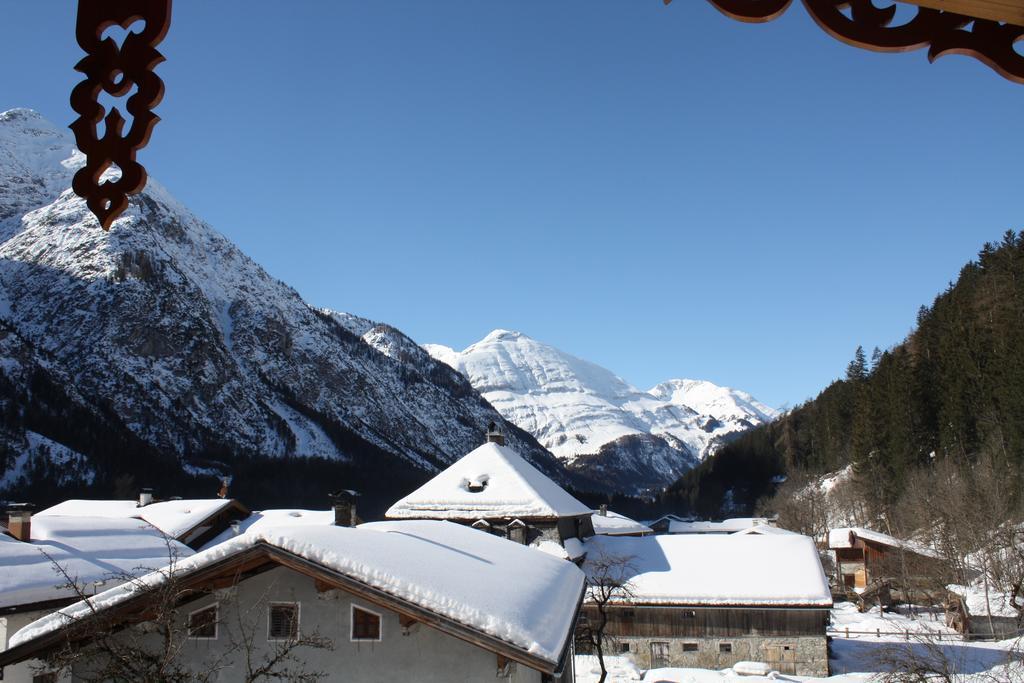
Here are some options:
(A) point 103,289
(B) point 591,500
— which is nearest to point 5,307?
(A) point 103,289

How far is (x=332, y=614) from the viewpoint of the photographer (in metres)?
14.1

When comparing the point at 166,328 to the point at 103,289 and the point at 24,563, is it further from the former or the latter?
the point at 24,563

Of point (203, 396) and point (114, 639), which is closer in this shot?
point (114, 639)

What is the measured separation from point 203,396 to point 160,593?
18177cm

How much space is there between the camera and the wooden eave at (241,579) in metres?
12.4

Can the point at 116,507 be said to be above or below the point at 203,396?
below

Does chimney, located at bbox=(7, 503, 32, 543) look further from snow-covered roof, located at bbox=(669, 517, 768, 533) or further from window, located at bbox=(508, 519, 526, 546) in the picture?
snow-covered roof, located at bbox=(669, 517, 768, 533)

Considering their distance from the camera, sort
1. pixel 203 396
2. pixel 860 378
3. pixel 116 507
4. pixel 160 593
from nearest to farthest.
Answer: pixel 160 593 → pixel 116 507 → pixel 860 378 → pixel 203 396

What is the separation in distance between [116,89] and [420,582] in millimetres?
10588

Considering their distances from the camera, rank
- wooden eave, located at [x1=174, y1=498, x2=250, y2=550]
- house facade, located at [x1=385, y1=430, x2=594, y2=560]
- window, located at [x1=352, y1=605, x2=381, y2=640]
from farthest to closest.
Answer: wooden eave, located at [x1=174, y1=498, x2=250, y2=550], house facade, located at [x1=385, y1=430, x2=594, y2=560], window, located at [x1=352, y1=605, x2=381, y2=640]

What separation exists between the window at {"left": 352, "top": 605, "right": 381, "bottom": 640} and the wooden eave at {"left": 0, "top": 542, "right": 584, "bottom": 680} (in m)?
0.34

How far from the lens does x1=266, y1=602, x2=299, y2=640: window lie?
14055 mm

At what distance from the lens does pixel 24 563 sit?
2391cm

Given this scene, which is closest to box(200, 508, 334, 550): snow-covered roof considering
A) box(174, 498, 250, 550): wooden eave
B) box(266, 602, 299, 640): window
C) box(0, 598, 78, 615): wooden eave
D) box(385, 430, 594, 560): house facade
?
box(174, 498, 250, 550): wooden eave
